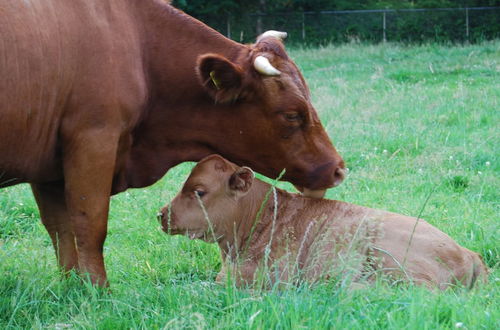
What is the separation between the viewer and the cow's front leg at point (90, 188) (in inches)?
170

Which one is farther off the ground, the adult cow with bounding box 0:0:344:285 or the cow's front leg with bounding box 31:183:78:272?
the adult cow with bounding box 0:0:344:285

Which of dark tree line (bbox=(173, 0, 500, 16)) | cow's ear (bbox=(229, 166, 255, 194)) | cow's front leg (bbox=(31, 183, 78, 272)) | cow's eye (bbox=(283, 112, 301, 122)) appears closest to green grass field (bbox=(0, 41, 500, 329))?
cow's front leg (bbox=(31, 183, 78, 272))

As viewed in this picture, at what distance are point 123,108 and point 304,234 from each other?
161 centimetres

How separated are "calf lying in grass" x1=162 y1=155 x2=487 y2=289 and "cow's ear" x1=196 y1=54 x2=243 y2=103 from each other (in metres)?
0.54

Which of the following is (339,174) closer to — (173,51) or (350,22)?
(173,51)

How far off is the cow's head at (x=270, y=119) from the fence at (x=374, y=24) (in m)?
23.3

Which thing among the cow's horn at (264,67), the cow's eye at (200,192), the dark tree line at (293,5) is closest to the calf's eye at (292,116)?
the cow's horn at (264,67)

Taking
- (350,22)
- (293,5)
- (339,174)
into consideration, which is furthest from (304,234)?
(293,5)

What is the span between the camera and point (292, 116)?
488cm

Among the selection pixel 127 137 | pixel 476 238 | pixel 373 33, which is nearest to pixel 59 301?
pixel 127 137

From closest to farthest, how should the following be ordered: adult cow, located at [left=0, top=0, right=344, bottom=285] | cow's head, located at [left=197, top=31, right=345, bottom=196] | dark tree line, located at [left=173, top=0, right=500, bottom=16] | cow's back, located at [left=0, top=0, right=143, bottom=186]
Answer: cow's back, located at [left=0, top=0, right=143, bottom=186]
adult cow, located at [left=0, top=0, right=344, bottom=285]
cow's head, located at [left=197, top=31, right=345, bottom=196]
dark tree line, located at [left=173, top=0, right=500, bottom=16]

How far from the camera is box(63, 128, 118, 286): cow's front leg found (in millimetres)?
4309

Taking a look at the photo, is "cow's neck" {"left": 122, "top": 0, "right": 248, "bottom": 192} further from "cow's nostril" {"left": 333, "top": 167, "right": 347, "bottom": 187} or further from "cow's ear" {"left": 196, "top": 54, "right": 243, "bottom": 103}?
"cow's nostril" {"left": 333, "top": 167, "right": 347, "bottom": 187}

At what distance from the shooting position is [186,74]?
16.3ft
